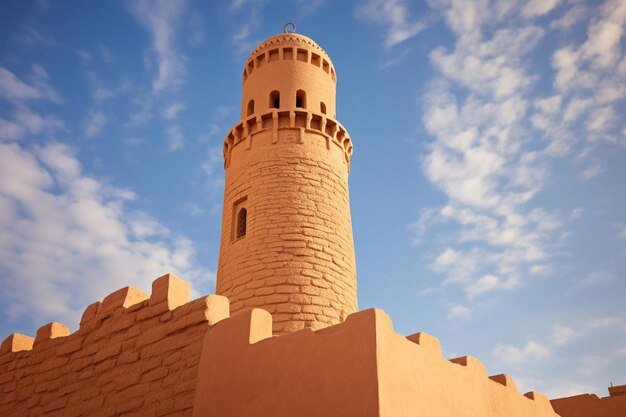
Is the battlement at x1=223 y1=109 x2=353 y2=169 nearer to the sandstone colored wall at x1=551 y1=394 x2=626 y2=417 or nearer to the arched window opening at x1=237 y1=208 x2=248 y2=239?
the arched window opening at x1=237 y1=208 x2=248 y2=239

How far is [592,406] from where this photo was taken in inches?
460

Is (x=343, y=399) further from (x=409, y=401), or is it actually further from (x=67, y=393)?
(x=67, y=393)

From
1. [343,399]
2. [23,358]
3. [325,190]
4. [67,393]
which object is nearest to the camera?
[343,399]

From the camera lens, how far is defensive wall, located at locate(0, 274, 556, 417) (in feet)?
18.9

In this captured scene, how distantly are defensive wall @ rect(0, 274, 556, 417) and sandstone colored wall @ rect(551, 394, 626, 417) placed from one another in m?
3.02

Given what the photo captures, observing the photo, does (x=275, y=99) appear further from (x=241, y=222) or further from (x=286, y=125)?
(x=241, y=222)

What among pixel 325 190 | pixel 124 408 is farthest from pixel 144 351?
pixel 325 190

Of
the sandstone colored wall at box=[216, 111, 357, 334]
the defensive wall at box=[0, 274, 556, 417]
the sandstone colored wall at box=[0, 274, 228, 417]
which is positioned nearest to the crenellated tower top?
the sandstone colored wall at box=[216, 111, 357, 334]

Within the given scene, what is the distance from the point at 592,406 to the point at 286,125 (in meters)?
8.85

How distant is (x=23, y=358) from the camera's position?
9.16 m

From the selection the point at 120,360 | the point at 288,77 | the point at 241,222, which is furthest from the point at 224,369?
the point at 288,77

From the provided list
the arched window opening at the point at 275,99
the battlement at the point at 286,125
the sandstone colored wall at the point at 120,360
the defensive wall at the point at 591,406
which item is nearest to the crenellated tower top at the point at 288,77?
the arched window opening at the point at 275,99

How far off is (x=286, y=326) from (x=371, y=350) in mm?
5191

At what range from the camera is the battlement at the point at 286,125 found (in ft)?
45.3
